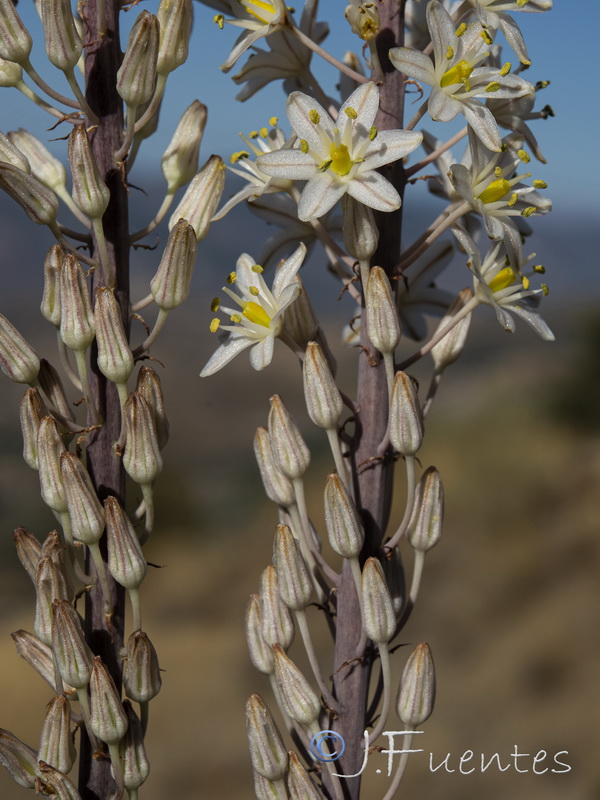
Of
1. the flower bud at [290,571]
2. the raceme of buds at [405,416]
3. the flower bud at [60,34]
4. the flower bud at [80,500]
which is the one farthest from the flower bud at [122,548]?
the flower bud at [60,34]

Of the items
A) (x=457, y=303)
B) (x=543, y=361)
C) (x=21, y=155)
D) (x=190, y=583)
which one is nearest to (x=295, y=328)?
(x=457, y=303)

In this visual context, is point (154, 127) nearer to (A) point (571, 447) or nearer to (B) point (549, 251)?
(A) point (571, 447)

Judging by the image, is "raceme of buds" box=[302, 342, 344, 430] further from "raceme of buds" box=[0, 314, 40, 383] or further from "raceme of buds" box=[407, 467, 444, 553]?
"raceme of buds" box=[0, 314, 40, 383]

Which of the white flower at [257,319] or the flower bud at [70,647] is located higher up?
the white flower at [257,319]

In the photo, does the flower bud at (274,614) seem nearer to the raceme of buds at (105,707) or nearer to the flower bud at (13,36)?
the raceme of buds at (105,707)

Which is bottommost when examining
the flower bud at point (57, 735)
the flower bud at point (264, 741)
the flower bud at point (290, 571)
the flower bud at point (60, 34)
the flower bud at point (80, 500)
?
the flower bud at point (264, 741)

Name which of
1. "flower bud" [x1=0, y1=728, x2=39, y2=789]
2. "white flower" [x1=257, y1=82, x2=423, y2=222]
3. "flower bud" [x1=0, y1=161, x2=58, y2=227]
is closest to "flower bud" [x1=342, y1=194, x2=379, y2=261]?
"white flower" [x1=257, y1=82, x2=423, y2=222]
